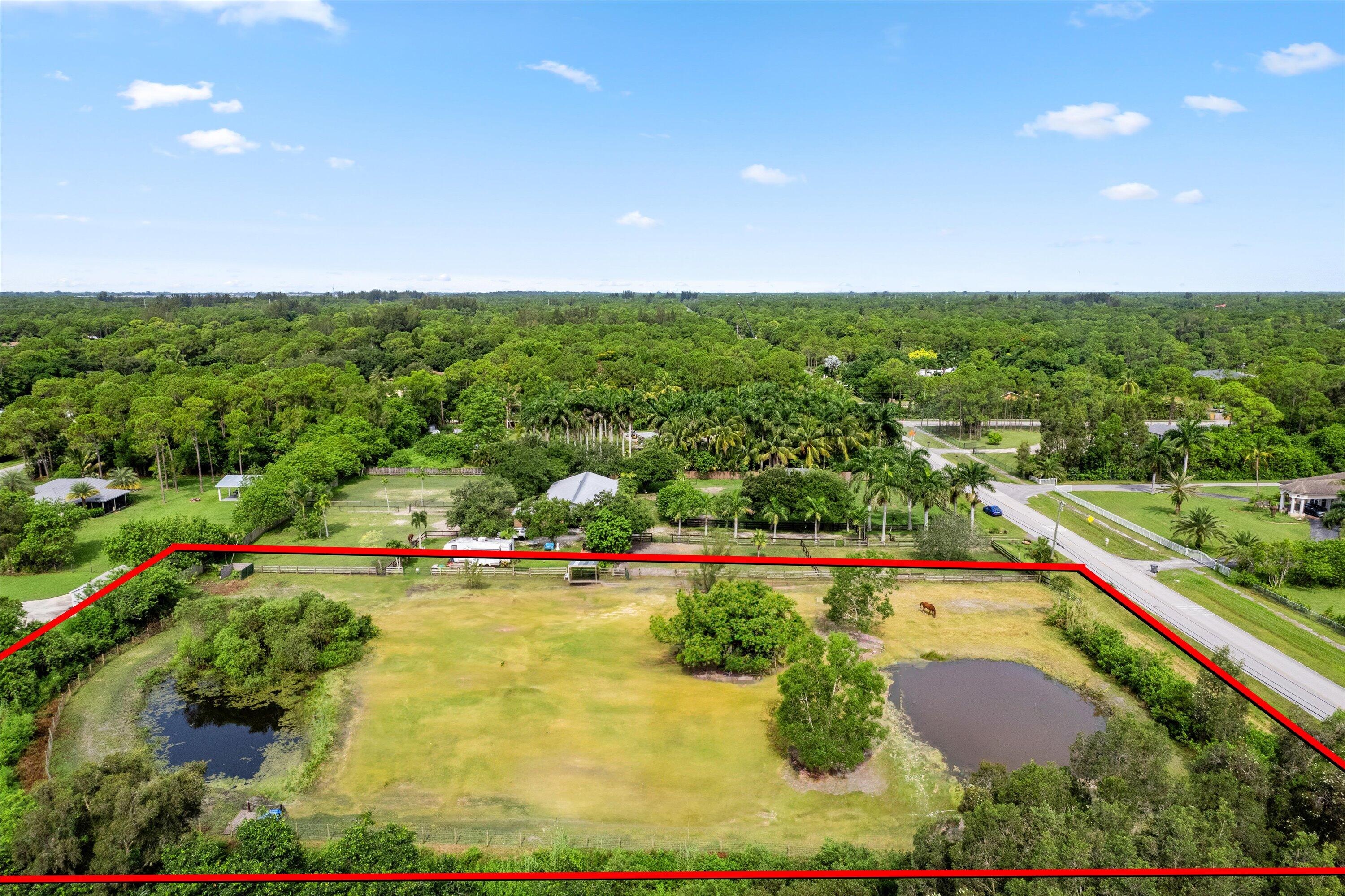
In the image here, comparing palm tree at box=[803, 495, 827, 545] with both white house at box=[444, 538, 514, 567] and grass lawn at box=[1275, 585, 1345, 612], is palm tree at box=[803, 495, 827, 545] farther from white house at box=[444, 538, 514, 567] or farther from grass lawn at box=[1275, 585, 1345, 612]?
grass lawn at box=[1275, 585, 1345, 612]

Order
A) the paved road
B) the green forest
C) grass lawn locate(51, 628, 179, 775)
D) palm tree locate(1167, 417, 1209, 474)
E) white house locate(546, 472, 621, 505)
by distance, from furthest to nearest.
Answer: palm tree locate(1167, 417, 1209, 474) < white house locate(546, 472, 621, 505) < the paved road < grass lawn locate(51, 628, 179, 775) < the green forest

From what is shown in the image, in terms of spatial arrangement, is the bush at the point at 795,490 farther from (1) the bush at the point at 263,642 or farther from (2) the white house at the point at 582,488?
(1) the bush at the point at 263,642

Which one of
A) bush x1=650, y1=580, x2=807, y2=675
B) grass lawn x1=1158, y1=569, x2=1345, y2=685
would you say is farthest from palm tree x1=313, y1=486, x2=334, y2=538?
grass lawn x1=1158, y1=569, x2=1345, y2=685

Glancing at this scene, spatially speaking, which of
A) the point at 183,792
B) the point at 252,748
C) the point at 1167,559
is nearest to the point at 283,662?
the point at 252,748

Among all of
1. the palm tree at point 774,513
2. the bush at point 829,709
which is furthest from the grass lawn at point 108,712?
the palm tree at point 774,513

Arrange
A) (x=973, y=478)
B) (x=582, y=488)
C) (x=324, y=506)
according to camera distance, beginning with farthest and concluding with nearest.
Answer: (x=582, y=488) → (x=324, y=506) → (x=973, y=478)

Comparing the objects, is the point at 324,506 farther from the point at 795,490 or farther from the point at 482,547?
the point at 795,490

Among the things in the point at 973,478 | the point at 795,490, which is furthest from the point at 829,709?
the point at 973,478
